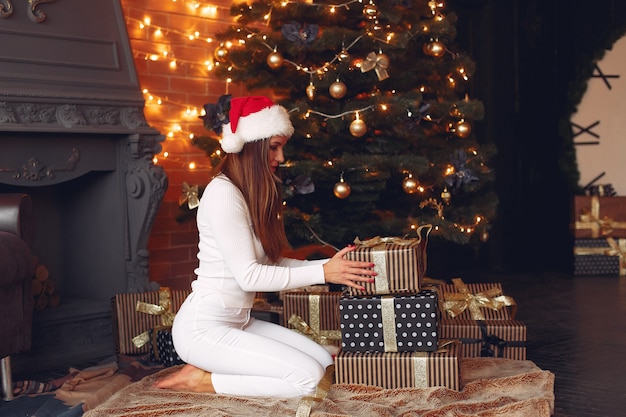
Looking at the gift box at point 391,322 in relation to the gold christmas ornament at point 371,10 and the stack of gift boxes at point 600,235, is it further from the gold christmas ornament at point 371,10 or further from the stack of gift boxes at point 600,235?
the stack of gift boxes at point 600,235

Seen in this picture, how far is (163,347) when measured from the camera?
12.0 ft

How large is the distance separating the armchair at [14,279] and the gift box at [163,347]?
1.93ft

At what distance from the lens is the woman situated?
9.21 ft

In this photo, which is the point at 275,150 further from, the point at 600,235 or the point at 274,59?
the point at 600,235

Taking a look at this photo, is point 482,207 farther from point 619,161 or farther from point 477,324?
point 619,161

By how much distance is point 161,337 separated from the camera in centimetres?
369

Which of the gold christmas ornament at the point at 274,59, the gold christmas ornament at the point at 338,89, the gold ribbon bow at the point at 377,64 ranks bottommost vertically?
the gold christmas ornament at the point at 338,89

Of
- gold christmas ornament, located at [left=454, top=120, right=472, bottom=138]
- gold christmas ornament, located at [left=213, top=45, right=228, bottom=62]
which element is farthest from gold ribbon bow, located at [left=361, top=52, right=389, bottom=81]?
gold christmas ornament, located at [left=213, top=45, right=228, bottom=62]

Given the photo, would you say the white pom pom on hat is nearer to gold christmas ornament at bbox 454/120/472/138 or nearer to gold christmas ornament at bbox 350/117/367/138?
gold christmas ornament at bbox 350/117/367/138

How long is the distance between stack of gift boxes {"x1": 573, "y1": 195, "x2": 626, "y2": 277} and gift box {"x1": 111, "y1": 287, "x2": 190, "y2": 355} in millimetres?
3705

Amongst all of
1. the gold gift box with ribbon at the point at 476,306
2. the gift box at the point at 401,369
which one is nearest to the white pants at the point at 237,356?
the gift box at the point at 401,369

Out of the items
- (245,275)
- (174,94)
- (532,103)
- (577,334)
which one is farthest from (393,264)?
(532,103)

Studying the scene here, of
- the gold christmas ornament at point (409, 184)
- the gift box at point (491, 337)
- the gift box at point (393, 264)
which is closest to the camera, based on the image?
the gift box at point (393, 264)

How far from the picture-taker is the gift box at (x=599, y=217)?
6363mm
